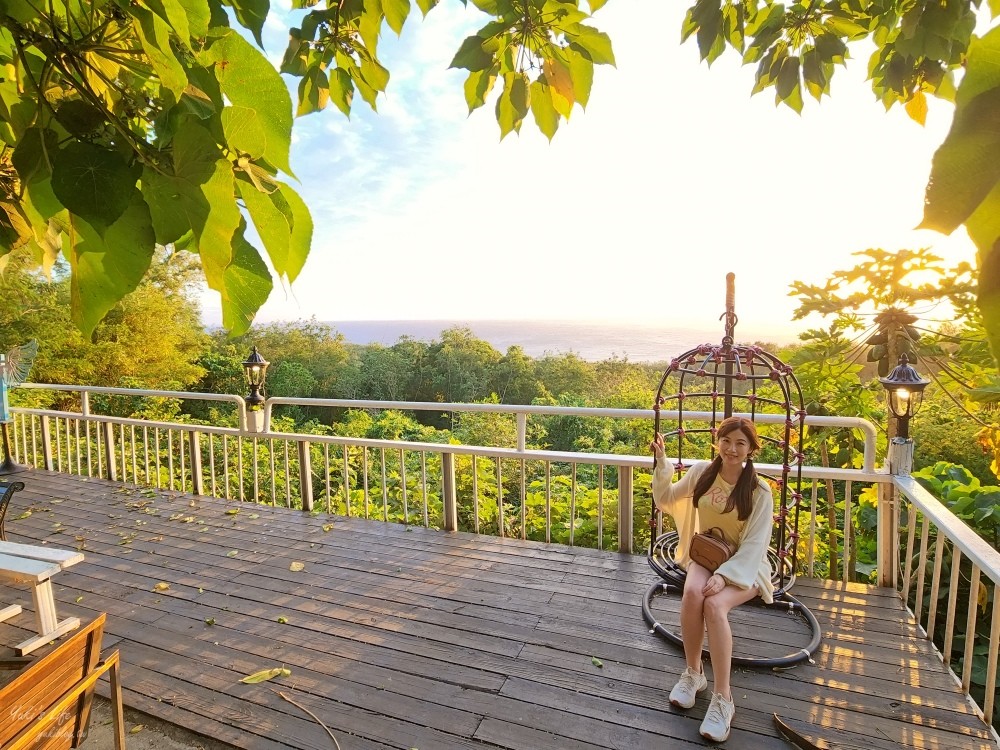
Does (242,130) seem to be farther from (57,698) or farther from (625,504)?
(625,504)

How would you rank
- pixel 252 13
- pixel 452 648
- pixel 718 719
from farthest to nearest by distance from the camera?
pixel 452 648, pixel 718 719, pixel 252 13

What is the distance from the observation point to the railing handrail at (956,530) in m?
1.67

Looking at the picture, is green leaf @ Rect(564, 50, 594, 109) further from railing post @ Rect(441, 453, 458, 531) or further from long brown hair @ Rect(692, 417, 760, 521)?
railing post @ Rect(441, 453, 458, 531)

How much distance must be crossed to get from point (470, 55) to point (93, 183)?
0.69 m

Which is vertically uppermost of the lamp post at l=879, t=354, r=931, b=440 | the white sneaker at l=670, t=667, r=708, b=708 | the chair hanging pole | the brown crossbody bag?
the chair hanging pole

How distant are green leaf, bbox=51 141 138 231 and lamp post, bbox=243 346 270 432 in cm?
414

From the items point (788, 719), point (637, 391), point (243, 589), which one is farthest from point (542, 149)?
point (637, 391)

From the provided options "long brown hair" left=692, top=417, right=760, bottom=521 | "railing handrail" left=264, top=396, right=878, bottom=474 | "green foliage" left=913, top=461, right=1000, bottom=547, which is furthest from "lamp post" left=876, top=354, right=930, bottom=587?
"long brown hair" left=692, top=417, right=760, bottom=521

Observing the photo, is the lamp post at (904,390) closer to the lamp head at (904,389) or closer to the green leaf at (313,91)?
the lamp head at (904,389)

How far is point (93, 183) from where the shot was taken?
1.29 feet

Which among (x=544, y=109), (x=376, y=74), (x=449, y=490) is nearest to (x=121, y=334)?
(x=449, y=490)

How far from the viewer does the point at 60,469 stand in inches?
223

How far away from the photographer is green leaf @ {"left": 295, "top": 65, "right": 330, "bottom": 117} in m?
1.14

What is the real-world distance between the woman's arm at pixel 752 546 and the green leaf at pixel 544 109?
6.08 feet
